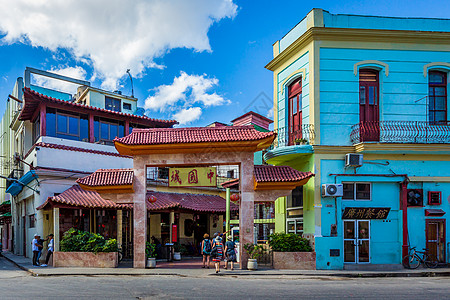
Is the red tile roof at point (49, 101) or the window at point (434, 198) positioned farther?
the red tile roof at point (49, 101)

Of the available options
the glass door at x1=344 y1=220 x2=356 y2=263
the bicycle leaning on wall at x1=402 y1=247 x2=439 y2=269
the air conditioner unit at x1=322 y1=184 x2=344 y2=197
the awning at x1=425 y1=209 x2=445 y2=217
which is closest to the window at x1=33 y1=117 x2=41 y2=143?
the air conditioner unit at x1=322 y1=184 x2=344 y2=197

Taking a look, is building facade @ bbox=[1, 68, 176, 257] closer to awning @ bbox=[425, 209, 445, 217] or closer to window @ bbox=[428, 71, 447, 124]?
awning @ bbox=[425, 209, 445, 217]

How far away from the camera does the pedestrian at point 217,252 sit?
15379 millimetres

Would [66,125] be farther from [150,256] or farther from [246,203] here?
[246,203]

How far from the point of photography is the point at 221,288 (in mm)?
11625

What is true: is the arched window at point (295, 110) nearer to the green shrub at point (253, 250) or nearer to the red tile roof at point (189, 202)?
the green shrub at point (253, 250)

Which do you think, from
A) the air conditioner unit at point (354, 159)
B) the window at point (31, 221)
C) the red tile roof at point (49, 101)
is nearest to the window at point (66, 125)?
the red tile roof at point (49, 101)

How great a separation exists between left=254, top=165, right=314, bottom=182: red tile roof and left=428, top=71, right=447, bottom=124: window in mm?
5976

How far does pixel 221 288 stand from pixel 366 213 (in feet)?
25.5

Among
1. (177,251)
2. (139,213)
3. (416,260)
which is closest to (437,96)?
(416,260)

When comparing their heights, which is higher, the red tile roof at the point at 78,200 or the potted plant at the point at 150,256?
the red tile roof at the point at 78,200

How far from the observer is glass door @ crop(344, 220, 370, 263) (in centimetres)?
1688

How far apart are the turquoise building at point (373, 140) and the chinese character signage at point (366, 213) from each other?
0.04 meters

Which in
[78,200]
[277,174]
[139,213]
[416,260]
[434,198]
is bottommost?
[416,260]
